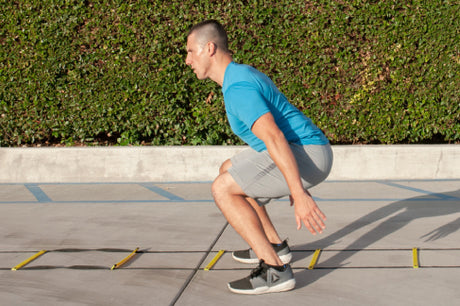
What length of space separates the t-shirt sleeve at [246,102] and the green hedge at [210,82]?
5.13 meters

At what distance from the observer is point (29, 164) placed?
8094 mm

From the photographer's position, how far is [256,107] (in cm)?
317

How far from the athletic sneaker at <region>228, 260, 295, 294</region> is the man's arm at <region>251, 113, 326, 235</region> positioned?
43 cm

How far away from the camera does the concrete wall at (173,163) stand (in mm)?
7961

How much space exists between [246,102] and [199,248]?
1.66 meters

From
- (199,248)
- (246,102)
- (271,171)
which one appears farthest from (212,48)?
(199,248)

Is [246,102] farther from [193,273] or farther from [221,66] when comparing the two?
[193,273]

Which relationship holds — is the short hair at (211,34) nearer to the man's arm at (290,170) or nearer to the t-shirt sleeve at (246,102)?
the t-shirt sleeve at (246,102)

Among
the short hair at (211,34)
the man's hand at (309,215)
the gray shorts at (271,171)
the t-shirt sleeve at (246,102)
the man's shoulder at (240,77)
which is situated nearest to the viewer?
the man's hand at (309,215)

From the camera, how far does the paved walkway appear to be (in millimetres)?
3412

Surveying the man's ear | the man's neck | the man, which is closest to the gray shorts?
the man

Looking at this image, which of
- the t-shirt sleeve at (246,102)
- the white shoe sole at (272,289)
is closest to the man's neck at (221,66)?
the t-shirt sleeve at (246,102)

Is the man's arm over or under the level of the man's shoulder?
under

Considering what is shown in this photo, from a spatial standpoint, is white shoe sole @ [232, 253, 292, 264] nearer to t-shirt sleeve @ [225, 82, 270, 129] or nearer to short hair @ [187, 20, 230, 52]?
t-shirt sleeve @ [225, 82, 270, 129]
